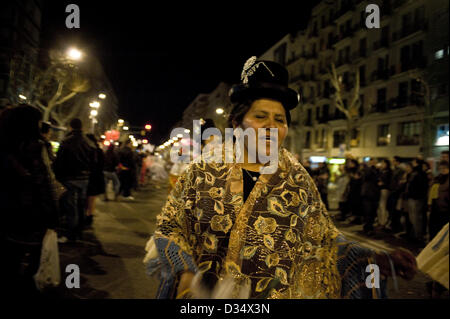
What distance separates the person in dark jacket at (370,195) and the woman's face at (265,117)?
26.2 ft

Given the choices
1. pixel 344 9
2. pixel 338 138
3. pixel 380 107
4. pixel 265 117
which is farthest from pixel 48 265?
pixel 344 9

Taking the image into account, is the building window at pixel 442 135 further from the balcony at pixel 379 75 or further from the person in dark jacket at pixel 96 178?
the person in dark jacket at pixel 96 178

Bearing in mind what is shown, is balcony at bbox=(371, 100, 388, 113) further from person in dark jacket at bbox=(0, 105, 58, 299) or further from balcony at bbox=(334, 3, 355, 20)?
person in dark jacket at bbox=(0, 105, 58, 299)

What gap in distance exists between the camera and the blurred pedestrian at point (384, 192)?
9.65 m

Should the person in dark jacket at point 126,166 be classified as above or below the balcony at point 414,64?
below

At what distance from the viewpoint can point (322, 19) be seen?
45.1m

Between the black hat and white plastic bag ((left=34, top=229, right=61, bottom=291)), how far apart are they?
249 centimetres

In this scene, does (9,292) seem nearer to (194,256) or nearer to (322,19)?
(194,256)

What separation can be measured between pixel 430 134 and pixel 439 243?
89.8ft

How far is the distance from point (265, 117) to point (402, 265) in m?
1.02

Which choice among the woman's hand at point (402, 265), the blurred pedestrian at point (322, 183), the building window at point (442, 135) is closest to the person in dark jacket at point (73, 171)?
the woman's hand at point (402, 265)

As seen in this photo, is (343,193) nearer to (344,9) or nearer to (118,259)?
(118,259)
